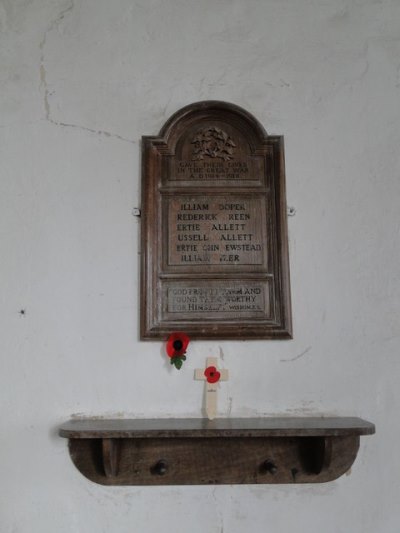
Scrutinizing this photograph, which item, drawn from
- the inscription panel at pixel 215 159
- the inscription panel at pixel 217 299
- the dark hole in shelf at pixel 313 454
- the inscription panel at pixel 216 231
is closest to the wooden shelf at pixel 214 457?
the dark hole in shelf at pixel 313 454

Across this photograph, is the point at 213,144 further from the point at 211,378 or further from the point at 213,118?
the point at 211,378

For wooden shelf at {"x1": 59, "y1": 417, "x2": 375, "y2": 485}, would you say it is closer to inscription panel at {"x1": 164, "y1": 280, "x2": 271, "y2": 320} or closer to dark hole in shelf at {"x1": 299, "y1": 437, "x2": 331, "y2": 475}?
dark hole in shelf at {"x1": 299, "y1": 437, "x2": 331, "y2": 475}

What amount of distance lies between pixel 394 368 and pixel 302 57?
1.27 meters

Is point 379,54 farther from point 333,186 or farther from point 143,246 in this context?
point 143,246

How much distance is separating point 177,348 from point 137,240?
43 centimetres

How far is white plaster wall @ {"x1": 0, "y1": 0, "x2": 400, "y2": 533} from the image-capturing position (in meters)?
1.56

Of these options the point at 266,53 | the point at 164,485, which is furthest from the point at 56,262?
the point at 266,53

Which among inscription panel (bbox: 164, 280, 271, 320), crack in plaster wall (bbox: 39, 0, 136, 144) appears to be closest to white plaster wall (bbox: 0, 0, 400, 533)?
crack in plaster wall (bbox: 39, 0, 136, 144)

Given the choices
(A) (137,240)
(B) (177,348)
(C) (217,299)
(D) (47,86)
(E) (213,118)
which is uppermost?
(D) (47,86)

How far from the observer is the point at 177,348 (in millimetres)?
1591

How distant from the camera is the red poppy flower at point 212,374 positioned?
158 centimetres

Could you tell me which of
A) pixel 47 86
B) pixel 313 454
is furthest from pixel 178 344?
pixel 47 86

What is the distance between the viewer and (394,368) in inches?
64.7

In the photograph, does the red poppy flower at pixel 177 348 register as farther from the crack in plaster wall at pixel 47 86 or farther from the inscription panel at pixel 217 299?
the crack in plaster wall at pixel 47 86
